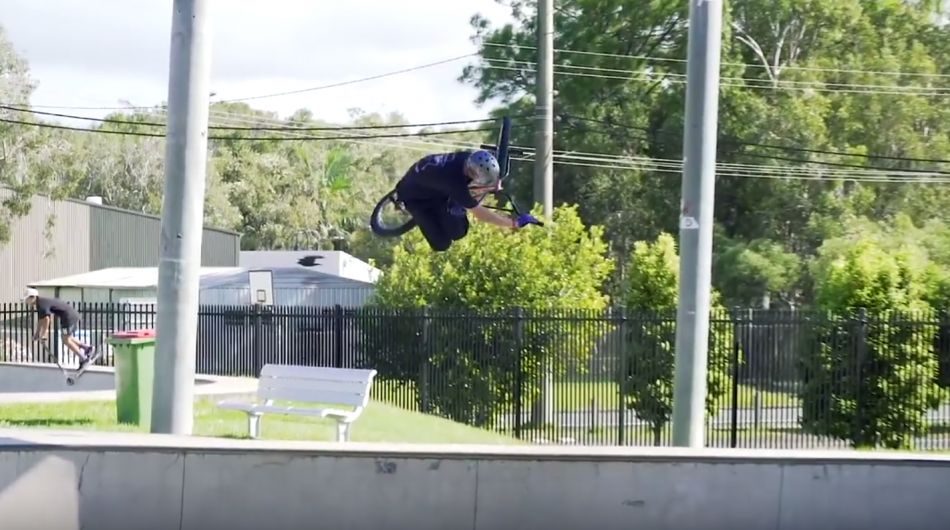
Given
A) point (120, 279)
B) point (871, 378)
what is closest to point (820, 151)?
point (871, 378)

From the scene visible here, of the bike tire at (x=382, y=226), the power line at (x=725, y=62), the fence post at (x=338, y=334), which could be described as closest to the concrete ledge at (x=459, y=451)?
the bike tire at (x=382, y=226)

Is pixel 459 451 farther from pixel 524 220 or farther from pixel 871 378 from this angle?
pixel 871 378

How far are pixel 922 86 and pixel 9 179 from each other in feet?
101

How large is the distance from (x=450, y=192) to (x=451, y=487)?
7.47 ft

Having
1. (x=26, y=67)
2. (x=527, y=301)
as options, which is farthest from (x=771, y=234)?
(x=26, y=67)

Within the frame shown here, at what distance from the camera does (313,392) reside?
39.9 feet

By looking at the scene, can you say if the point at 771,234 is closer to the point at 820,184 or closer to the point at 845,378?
the point at 820,184

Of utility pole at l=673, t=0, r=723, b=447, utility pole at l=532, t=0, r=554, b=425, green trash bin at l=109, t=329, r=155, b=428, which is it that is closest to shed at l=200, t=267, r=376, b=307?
utility pole at l=532, t=0, r=554, b=425

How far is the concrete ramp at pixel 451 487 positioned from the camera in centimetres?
845

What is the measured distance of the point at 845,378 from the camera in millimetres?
18703

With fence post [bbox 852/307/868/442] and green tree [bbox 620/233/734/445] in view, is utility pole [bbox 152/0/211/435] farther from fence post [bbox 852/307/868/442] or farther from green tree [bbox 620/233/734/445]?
fence post [bbox 852/307/868/442]

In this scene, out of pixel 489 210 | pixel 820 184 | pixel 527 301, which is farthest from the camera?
pixel 820 184

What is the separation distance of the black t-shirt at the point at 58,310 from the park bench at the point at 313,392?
8.67 metres

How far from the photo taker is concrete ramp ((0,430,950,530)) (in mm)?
8453
